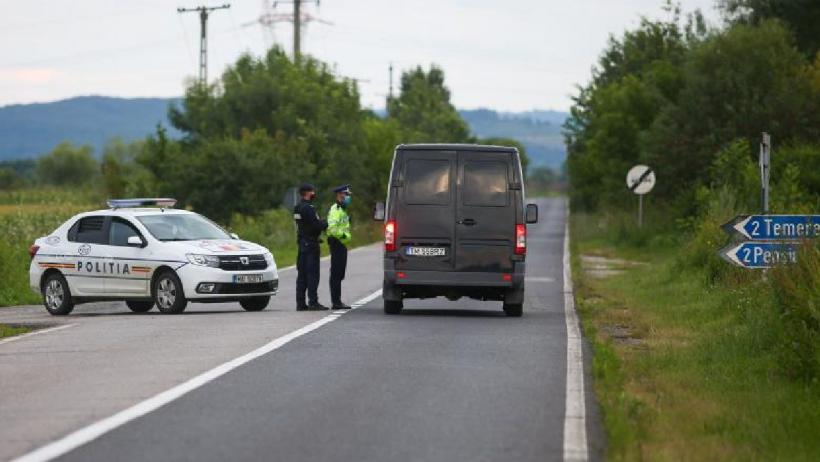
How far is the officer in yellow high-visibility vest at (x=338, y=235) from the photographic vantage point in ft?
77.9

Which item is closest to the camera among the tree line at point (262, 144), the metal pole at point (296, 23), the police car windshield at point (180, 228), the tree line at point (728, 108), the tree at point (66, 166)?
the police car windshield at point (180, 228)

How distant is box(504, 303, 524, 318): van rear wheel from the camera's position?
75.9ft

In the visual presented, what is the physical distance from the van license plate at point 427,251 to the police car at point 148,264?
2473mm

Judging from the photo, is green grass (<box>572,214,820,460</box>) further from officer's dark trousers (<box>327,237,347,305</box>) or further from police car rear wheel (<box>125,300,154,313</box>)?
police car rear wheel (<box>125,300,154,313</box>)

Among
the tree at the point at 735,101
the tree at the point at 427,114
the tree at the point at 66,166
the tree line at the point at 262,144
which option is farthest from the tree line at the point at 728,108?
the tree at the point at 66,166

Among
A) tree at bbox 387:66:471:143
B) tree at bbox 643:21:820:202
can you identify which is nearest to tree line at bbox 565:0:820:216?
tree at bbox 643:21:820:202

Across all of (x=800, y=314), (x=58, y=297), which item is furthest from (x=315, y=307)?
(x=800, y=314)

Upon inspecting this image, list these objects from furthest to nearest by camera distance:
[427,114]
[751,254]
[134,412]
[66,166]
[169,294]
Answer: [66,166], [427,114], [169,294], [751,254], [134,412]

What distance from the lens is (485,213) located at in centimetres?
2252

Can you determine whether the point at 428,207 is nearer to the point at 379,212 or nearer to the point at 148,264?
the point at 379,212

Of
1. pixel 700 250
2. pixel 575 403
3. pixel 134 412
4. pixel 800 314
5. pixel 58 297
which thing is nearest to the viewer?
pixel 134 412

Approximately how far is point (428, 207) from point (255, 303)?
11.0 feet

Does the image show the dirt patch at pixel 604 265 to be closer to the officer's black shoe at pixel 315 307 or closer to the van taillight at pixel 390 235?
the officer's black shoe at pixel 315 307

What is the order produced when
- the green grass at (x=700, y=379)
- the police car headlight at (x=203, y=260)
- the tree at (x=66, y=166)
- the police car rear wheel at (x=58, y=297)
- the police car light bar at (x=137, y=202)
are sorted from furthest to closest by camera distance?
1. the tree at (x=66, y=166)
2. the police car light bar at (x=137, y=202)
3. the police car rear wheel at (x=58, y=297)
4. the police car headlight at (x=203, y=260)
5. the green grass at (x=700, y=379)
